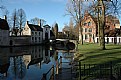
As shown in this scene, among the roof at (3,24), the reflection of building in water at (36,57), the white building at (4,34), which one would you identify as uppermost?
the roof at (3,24)

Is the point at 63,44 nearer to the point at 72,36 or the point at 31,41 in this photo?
the point at 31,41

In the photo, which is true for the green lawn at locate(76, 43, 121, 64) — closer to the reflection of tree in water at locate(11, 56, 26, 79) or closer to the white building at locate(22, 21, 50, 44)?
the reflection of tree in water at locate(11, 56, 26, 79)

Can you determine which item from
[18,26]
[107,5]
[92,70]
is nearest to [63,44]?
[18,26]

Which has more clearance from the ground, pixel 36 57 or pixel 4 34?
pixel 4 34

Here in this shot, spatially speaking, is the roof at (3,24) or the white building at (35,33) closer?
the roof at (3,24)

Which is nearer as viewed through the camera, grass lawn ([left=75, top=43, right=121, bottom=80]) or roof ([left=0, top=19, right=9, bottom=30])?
grass lawn ([left=75, top=43, right=121, bottom=80])

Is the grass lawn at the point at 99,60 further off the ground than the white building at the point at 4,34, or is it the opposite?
the white building at the point at 4,34

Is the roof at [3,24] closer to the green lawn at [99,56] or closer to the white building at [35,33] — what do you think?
the white building at [35,33]

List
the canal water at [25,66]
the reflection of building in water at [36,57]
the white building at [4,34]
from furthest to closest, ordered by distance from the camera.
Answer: the white building at [4,34] → the reflection of building in water at [36,57] → the canal water at [25,66]

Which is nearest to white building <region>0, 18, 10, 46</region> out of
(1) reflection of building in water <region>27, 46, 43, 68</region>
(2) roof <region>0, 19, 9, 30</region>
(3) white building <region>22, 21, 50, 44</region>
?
(2) roof <region>0, 19, 9, 30</region>

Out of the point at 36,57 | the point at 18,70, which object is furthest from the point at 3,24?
the point at 18,70

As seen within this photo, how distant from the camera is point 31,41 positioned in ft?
266

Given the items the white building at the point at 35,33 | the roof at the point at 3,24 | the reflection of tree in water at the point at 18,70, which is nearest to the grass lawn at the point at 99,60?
the reflection of tree in water at the point at 18,70

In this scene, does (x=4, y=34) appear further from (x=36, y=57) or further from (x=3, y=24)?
(x=36, y=57)
